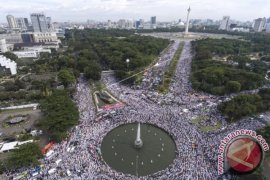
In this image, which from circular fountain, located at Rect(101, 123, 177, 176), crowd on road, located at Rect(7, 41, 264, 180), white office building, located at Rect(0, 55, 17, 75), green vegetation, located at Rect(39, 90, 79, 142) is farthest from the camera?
white office building, located at Rect(0, 55, 17, 75)

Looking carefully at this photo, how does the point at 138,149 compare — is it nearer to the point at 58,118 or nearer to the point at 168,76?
the point at 58,118

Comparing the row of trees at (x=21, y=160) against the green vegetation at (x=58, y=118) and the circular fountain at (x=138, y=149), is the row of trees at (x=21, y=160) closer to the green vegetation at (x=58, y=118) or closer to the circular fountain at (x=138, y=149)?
the green vegetation at (x=58, y=118)

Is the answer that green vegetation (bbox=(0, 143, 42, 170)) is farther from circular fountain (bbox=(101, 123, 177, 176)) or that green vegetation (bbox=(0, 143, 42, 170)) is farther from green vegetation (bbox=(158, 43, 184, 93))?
green vegetation (bbox=(158, 43, 184, 93))

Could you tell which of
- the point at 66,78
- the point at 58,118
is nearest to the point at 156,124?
the point at 58,118

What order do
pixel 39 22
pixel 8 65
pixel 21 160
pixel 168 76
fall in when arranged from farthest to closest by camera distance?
pixel 39 22 < pixel 8 65 < pixel 168 76 < pixel 21 160

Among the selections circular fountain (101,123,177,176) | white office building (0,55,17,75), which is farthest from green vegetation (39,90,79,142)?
white office building (0,55,17,75)

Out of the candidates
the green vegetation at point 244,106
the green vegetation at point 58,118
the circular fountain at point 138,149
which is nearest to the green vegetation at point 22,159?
the green vegetation at point 58,118
